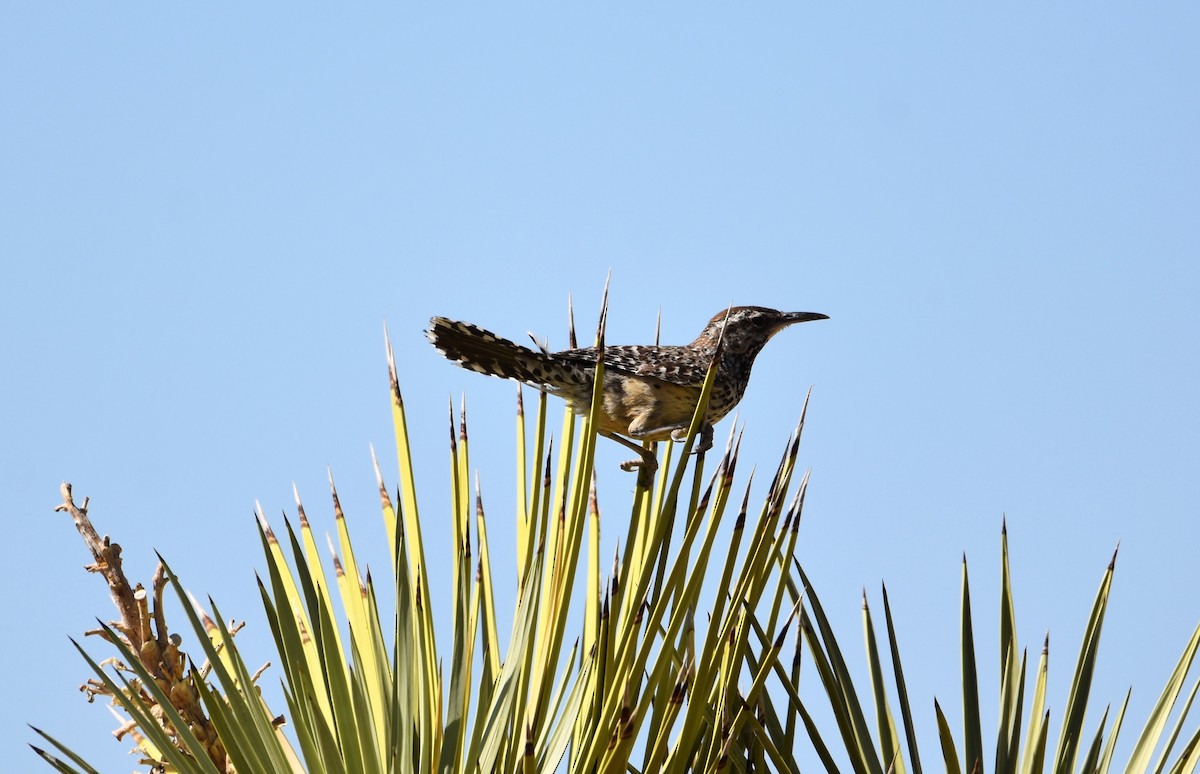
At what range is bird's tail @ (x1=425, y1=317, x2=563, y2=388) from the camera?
326 cm

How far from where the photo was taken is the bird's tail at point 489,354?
3258 millimetres

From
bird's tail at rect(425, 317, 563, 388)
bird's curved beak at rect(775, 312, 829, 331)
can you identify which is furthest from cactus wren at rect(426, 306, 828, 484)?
bird's curved beak at rect(775, 312, 829, 331)

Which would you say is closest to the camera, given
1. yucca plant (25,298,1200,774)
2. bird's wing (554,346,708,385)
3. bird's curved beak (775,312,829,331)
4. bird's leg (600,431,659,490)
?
yucca plant (25,298,1200,774)

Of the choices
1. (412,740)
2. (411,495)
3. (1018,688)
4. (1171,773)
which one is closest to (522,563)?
(411,495)

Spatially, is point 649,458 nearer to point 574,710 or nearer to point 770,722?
point 770,722

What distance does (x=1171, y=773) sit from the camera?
2.34 metres

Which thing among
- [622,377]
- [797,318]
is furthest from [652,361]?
[797,318]

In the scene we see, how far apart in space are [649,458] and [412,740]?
53.8 inches

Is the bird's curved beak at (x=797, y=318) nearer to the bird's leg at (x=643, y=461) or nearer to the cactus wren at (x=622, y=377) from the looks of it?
the cactus wren at (x=622, y=377)

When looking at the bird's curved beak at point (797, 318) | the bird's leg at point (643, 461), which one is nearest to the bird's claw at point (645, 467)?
the bird's leg at point (643, 461)

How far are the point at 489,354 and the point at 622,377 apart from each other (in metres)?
0.39

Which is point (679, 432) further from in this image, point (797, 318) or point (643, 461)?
point (797, 318)

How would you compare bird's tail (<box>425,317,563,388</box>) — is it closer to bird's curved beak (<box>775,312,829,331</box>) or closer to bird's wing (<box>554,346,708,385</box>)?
bird's wing (<box>554,346,708,385</box>)

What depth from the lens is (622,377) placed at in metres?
3.54
